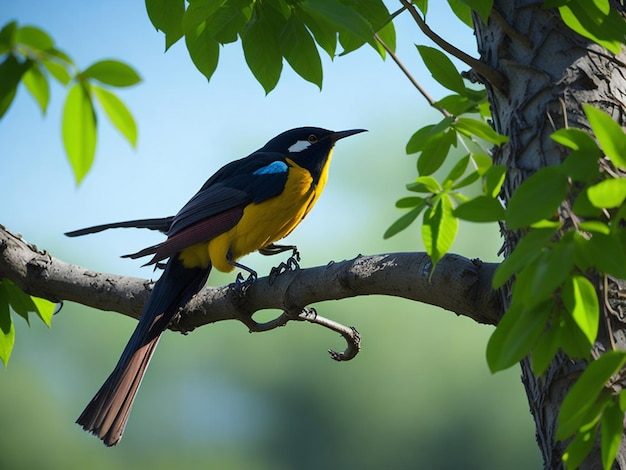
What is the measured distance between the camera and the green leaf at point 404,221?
165 cm

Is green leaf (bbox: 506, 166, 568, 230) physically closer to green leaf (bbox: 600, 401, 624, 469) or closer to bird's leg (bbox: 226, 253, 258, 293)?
green leaf (bbox: 600, 401, 624, 469)

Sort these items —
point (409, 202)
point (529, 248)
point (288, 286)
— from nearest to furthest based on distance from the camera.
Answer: point (529, 248), point (409, 202), point (288, 286)

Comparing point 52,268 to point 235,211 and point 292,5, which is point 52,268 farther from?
point 292,5

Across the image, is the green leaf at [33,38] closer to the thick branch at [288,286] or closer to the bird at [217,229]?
the thick branch at [288,286]

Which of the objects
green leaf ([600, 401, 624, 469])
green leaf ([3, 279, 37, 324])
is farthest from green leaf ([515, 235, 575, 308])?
green leaf ([3, 279, 37, 324])

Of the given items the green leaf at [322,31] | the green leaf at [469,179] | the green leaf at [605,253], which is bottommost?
the green leaf at [605,253]

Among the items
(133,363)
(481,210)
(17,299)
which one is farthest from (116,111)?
(133,363)

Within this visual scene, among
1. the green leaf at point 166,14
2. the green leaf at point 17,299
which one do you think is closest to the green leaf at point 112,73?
the green leaf at point 166,14

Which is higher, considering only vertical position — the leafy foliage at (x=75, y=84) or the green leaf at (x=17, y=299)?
the leafy foliage at (x=75, y=84)

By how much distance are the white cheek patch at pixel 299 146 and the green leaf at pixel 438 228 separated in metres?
2.63

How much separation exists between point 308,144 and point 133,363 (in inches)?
69.6

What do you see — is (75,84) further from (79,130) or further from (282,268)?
(282,268)

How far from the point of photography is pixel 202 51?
2316 mm

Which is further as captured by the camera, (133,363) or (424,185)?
(133,363)
